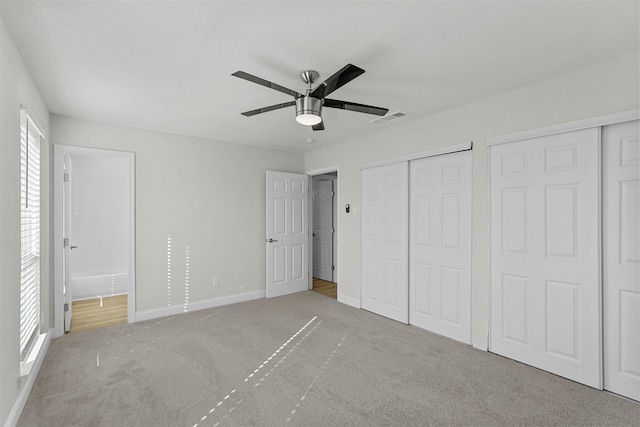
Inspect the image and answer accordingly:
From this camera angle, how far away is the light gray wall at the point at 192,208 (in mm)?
4137

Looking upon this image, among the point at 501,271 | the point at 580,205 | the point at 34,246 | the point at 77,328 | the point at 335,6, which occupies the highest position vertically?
the point at 335,6

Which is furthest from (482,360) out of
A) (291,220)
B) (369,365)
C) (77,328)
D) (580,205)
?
(77,328)

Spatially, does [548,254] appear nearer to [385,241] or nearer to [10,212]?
[385,241]

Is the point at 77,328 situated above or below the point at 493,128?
below

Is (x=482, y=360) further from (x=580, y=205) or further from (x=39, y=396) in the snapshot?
(x=39, y=396)

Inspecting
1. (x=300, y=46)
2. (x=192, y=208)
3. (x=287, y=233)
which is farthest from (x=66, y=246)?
(x=300, y=46)

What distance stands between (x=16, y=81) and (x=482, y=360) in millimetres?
4299

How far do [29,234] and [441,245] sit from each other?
390cm

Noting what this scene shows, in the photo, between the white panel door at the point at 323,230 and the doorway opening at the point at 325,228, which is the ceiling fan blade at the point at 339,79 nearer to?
the doorway opening at the point at 325,228

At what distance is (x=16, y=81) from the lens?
2.17 metres

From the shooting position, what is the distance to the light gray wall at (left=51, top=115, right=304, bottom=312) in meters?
4.14

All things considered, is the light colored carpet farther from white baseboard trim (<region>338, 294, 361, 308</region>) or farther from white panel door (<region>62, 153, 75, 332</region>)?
white baseboard trim (<region>338, 294, 361, 308</region>)

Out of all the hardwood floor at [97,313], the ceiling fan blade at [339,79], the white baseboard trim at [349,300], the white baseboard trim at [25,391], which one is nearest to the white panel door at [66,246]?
the hardwood floor at [97,313]

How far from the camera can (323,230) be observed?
671 centimetres
